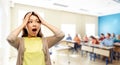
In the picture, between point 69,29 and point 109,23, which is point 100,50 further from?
point 109,23

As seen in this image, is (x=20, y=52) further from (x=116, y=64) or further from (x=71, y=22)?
(x=71, y=22)

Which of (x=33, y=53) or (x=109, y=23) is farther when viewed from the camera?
(x=109, y=23)

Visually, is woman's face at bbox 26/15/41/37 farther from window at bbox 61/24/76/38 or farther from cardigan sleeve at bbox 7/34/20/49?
window at bbox 61/24/76/38

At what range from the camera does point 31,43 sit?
0.82 m

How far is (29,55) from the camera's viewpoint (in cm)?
78

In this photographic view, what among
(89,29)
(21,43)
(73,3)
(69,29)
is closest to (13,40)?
(21,43)

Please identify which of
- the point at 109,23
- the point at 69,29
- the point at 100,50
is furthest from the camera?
the point at 109,23

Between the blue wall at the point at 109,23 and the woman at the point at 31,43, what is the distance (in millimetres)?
9423

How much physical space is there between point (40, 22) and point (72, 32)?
316 inches

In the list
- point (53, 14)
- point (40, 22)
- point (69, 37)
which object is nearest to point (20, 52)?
point (40, 22)

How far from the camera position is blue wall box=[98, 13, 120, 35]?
9.18 metres

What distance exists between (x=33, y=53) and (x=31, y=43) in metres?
0.08

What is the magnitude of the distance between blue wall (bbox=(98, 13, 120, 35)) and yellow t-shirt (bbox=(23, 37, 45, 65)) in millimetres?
9467

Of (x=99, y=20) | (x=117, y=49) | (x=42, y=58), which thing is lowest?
(x=117, y=49)
